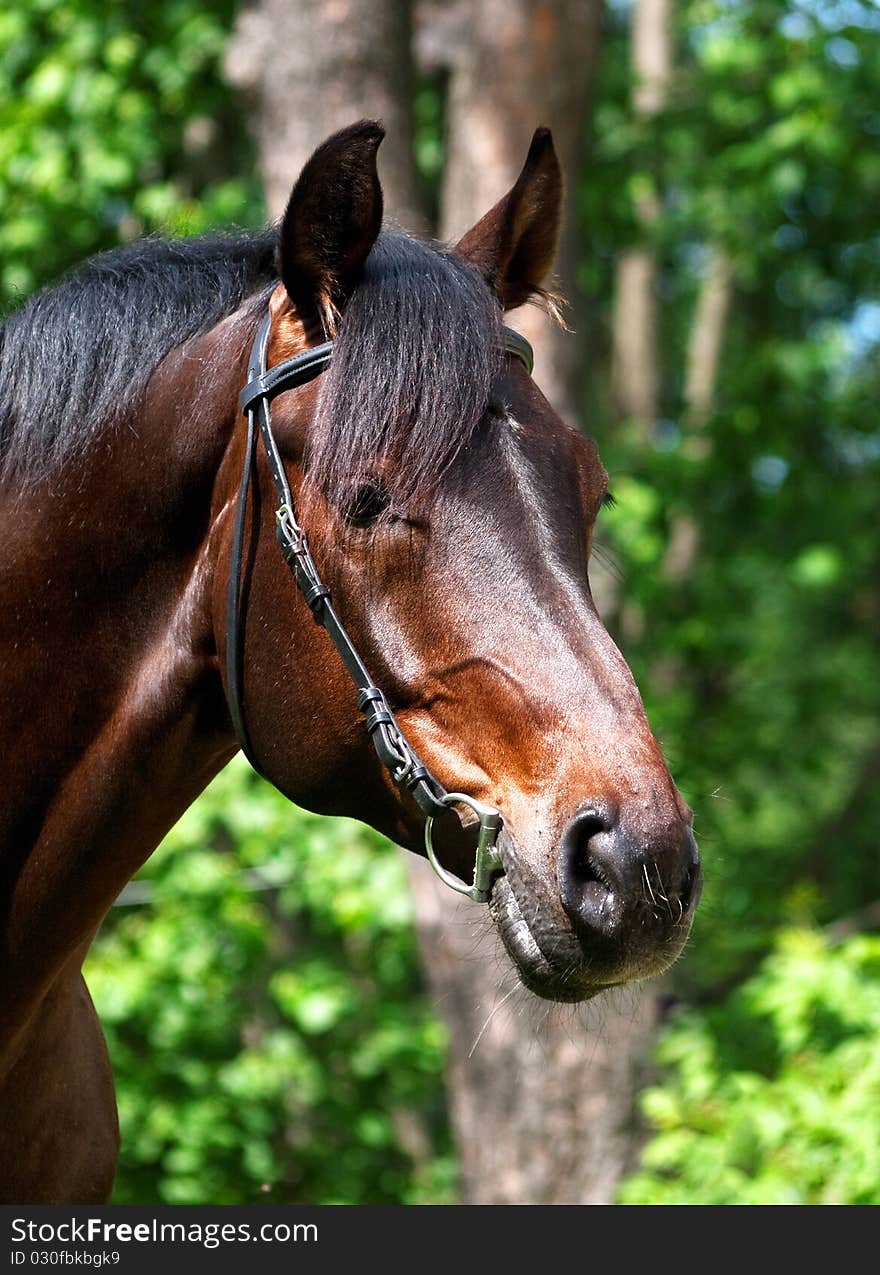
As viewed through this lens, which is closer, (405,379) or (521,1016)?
(405,379)

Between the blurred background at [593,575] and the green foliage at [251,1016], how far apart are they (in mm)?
19

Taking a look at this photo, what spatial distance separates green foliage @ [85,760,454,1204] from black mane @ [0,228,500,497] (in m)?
3.54

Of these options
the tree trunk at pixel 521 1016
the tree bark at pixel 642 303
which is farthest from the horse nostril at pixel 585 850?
the tree bark at pixel 642 303

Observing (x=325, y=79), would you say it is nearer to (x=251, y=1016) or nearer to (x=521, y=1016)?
(x=521, y=1016)

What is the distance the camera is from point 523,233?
240cm

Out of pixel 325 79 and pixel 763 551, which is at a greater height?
pixel 325 79

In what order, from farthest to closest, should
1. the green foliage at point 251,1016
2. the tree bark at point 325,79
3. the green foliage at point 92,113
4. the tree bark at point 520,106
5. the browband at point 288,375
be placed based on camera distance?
the green foliage at point 92,113 < the green foliage at point 251,1016 < the tree bark at point 520,106 < the tree bark at point 325,79 < the browband at point 288,375

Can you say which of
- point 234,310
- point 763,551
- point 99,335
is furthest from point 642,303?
point 99,335

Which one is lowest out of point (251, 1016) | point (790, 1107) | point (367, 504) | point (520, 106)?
point (251, 1016)

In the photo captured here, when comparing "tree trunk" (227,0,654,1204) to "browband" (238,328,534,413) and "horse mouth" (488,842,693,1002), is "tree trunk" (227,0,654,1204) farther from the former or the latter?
"horse mouth" (488,842,693,1002)

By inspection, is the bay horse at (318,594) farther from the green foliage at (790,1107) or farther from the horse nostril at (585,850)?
the green foliage at (790,1107)

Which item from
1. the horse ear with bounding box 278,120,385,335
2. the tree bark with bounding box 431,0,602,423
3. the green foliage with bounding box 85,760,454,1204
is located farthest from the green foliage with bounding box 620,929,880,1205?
the horse ear with bounding box 278,120,385,335

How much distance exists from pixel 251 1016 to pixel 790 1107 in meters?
2.86

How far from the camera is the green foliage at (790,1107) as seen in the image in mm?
4613
